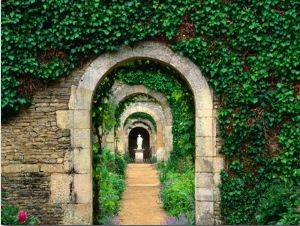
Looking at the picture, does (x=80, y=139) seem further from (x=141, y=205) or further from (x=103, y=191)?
(x=141, y=205)

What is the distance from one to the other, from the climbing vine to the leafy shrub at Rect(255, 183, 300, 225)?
9.6 inches

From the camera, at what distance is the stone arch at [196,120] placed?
306 inches

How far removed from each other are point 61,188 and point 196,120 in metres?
2.41

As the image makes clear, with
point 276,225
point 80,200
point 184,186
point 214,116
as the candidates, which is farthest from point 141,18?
point 184,186

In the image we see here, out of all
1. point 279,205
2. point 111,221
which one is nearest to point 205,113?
point 279,205

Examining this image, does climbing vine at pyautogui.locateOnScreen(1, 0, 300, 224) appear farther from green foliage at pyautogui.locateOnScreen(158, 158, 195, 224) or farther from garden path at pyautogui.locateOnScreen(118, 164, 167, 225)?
garden path at pyautogui.locateOnScreen(118, 164, 167, 225)

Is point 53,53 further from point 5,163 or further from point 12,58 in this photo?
point 5,163

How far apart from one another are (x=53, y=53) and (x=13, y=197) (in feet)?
7.84

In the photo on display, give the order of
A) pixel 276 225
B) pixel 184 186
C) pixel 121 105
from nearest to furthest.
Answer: pixel 276 225
pixel 184 186
pixel 121 105

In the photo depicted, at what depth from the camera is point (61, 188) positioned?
7.78 meters

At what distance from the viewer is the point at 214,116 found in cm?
784

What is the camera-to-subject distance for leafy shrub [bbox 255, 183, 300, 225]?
646cm

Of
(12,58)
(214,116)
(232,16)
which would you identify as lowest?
(214,116)

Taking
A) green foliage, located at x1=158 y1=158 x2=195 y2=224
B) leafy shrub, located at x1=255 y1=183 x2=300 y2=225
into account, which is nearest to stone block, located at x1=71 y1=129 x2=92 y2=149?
green foliage, located at x1=158 y1=158 x2=195 y2=224
